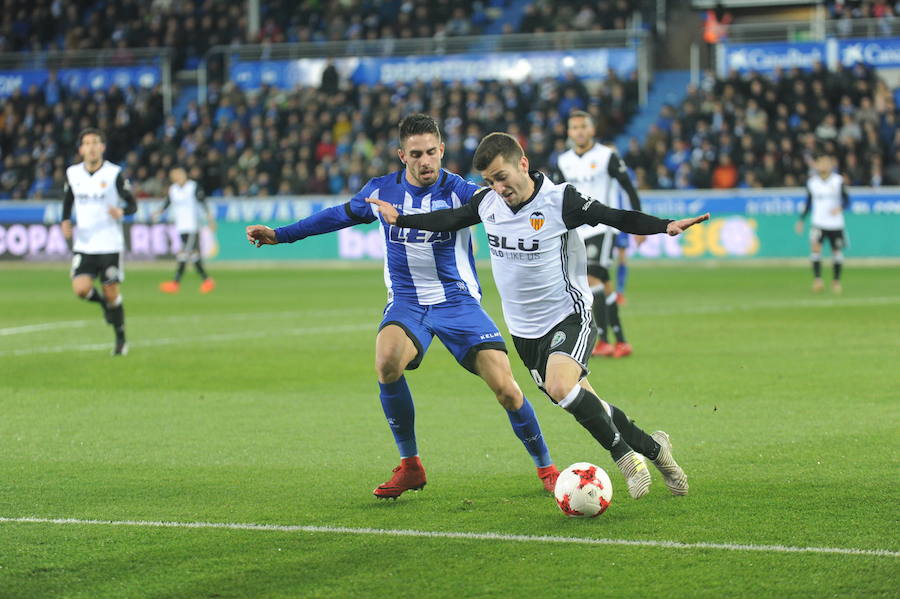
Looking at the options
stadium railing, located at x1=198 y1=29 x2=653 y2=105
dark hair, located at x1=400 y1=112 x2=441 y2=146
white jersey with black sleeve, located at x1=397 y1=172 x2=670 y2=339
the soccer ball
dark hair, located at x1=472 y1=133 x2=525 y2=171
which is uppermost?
stadium railing, located at x1=198 y1=29 x2=653 y2=105

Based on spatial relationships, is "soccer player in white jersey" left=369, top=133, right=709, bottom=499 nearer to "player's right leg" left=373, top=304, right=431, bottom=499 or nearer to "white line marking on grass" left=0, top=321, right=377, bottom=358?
"player's right leg" left=373, top=304, right=431, bottom=499

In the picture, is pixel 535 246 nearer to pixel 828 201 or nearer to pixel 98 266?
pixel 98 266

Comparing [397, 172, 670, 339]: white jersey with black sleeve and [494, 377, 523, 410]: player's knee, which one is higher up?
[397, 172, 670, 339]: white jersey with black sleeve

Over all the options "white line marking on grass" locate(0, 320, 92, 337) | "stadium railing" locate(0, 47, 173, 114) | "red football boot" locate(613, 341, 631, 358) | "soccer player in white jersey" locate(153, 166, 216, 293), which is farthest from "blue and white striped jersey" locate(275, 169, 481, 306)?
"stadium railing" locate(0, 47, 173, 114)

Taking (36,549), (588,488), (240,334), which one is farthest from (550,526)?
(240,334)

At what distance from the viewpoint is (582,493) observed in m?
5.95

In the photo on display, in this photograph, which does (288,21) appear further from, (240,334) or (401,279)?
(401,279)

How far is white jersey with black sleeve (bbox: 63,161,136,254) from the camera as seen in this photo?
13.5 meters

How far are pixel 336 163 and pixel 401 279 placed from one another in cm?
2425

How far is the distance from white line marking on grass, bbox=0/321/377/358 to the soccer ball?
9.03 metres

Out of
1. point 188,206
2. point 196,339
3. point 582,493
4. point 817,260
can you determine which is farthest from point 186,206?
point 582,493

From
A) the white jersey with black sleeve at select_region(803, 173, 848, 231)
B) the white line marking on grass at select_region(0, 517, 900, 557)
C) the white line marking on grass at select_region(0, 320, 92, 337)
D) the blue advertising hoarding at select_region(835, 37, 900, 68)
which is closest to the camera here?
the white line marking on grass at select_region(0, 517, 900, 557)

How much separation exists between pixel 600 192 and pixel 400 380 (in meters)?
6.58

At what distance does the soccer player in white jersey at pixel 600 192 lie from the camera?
12.4 meters
